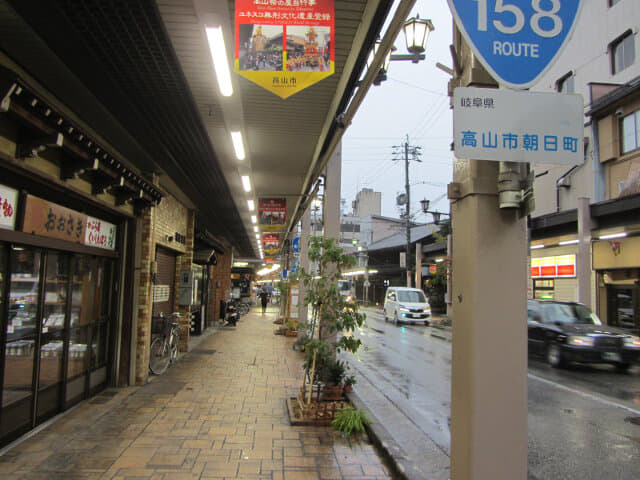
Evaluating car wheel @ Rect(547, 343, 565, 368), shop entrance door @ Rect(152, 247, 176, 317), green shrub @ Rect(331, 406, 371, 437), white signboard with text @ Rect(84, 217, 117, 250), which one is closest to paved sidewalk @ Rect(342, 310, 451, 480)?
green shrub @ Rect(331, 406, 371, 437)

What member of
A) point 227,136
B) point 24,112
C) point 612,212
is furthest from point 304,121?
point 612,212

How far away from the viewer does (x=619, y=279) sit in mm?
16828

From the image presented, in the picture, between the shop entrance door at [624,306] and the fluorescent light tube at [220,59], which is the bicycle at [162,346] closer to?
the fluorescent light tube at [220,59]

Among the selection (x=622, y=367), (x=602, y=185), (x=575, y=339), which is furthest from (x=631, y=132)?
(x=575, y=339)

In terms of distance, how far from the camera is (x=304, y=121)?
7.14m

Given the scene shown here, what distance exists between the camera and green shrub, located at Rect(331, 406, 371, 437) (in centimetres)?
544

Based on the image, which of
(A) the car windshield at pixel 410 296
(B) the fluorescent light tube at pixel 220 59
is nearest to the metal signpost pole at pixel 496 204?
(B) the fluorescent light tube at pixel 220 59

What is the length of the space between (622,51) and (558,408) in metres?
17.4

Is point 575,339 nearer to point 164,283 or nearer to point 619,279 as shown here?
point 619,279

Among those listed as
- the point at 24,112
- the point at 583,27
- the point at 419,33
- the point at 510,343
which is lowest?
the point at 510,343

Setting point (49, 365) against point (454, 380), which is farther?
point (49, 365)

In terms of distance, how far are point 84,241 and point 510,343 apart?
5712mm

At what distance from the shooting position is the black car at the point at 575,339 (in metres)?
9.73

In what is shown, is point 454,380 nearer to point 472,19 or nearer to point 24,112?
point 472,19
